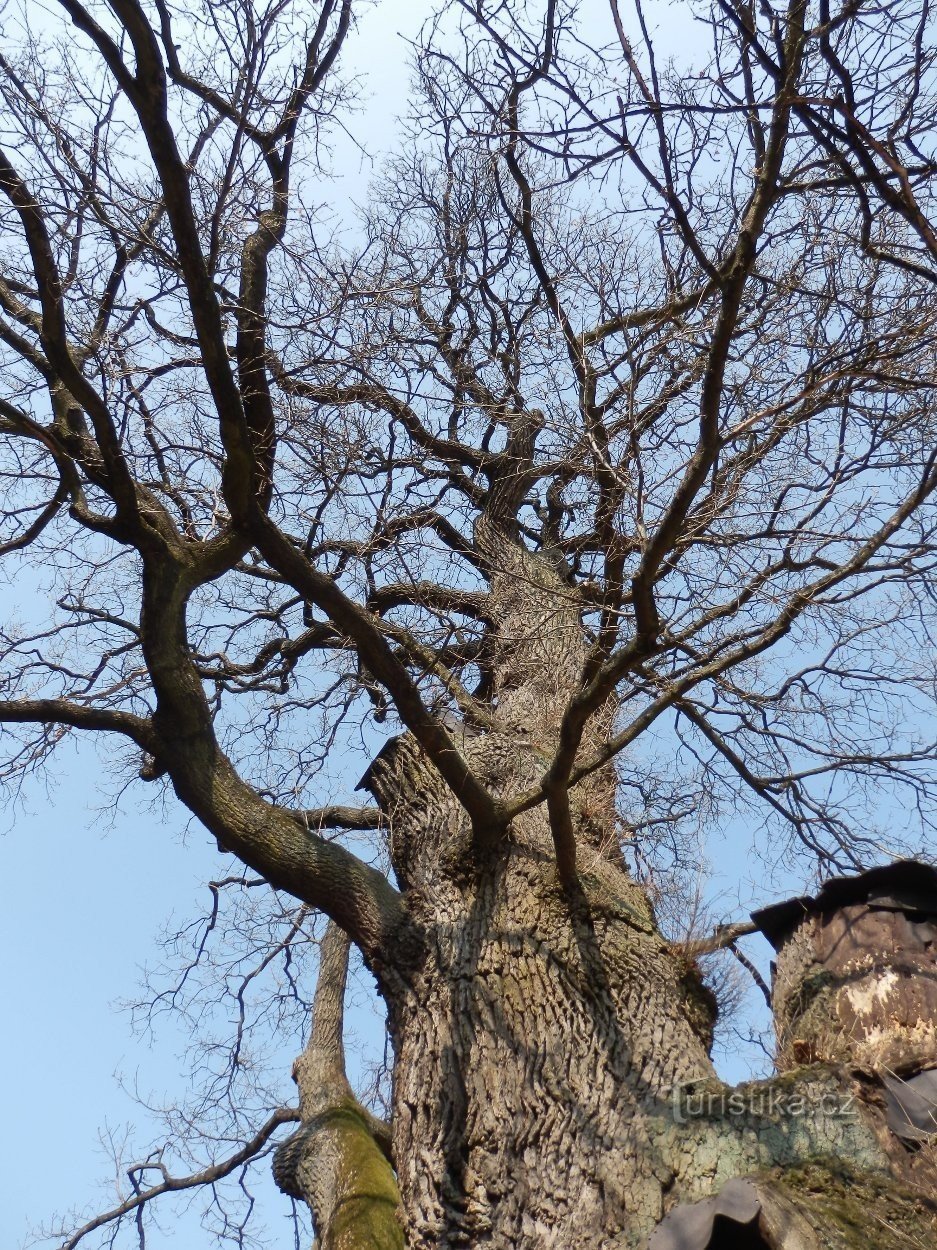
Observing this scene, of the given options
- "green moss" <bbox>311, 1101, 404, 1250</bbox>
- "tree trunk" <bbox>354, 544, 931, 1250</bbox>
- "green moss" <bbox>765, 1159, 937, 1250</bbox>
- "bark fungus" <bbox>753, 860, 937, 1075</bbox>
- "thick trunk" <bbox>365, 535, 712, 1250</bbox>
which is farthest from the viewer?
"green moss" <bbox>311, 1101, 404, 1250</bbox>

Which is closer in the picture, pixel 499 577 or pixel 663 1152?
pixel 663 1152

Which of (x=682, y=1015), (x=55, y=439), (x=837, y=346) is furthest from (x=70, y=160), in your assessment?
(x=682, y=1015)

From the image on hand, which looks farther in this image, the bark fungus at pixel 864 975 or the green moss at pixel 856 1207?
the bark fungus at pixel 864 975

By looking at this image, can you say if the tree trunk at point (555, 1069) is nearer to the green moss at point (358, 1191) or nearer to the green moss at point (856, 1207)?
the green moss at point (856, 1207)

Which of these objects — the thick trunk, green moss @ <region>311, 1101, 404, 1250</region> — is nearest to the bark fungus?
the thick trunk

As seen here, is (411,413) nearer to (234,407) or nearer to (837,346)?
(234,407)

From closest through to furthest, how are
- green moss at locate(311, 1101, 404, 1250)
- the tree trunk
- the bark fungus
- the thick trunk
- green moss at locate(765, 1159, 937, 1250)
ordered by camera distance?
green moss at locate(765, 1159, 937, 1250), the tree trunk, the thick trunk, the bark fungus, green moss at locate(311, 1101, 404, 1250)

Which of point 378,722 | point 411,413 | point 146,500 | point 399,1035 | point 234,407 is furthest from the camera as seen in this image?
point 378,722

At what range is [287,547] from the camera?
156 inches

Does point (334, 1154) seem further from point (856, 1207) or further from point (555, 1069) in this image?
point (856, 1207)

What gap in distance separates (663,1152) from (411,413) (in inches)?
139

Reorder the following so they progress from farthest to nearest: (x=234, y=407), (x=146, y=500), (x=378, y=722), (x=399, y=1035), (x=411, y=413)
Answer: (x=378, y=722) → (x=411, y=413) → (x=146, y=500) → (x=399, y=1035) → (x=234, y=407)

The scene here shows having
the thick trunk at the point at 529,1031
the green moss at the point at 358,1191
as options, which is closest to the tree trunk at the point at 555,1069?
the thick trunk at the point at 529,1031

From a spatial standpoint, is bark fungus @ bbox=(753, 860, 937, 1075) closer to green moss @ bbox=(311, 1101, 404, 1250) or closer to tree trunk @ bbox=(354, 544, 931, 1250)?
tree trunk @ bbox=(354, 544, 931, 1250)
